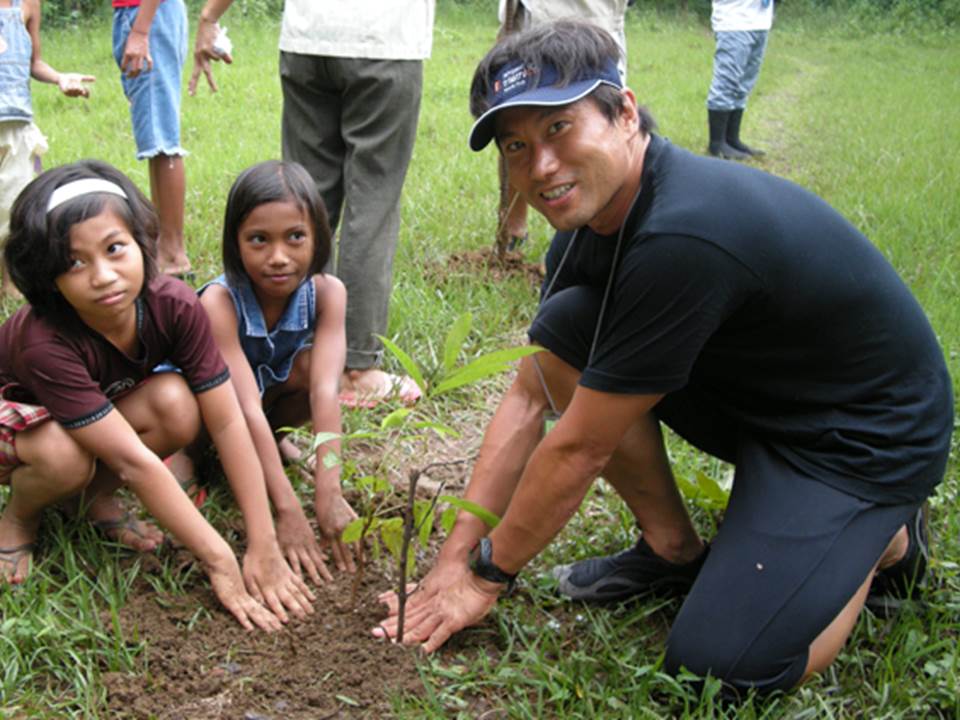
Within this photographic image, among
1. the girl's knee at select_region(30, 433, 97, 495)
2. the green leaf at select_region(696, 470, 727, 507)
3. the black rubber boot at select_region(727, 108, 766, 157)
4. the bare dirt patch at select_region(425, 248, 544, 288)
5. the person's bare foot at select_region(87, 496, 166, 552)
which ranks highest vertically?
the girl's knee at select_region(30, 433, 97, 495)

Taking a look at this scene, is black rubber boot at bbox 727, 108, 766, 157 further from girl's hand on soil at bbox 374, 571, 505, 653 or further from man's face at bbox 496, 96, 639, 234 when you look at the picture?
girl's hand on soil at bbox 374, 571, 505, 653

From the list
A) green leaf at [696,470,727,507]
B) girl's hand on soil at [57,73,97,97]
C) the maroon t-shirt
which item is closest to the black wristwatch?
green leaf at [696,470,727,507]

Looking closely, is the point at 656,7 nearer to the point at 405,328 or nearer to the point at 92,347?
the point at 405,328

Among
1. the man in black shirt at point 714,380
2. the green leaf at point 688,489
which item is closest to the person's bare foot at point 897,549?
the man in black shirt at point 714,380

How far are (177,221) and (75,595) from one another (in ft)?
7.21

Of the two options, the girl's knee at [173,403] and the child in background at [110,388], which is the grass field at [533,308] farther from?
the girl's knee at [173,403]

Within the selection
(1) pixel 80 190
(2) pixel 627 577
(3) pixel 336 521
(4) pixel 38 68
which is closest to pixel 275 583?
(3) pixel 336 521

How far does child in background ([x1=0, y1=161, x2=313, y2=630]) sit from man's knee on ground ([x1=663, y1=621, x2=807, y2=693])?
2.84 feet

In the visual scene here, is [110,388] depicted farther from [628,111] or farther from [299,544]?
[628,111]

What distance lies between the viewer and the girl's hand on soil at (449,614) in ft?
7.08

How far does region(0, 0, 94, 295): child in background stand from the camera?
3645 mm

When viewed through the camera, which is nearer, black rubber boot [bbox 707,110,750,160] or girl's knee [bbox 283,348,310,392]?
girl's knee [bbox 283,348,310,392]

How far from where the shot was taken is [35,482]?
225cm

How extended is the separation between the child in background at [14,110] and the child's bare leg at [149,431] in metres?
1.60
